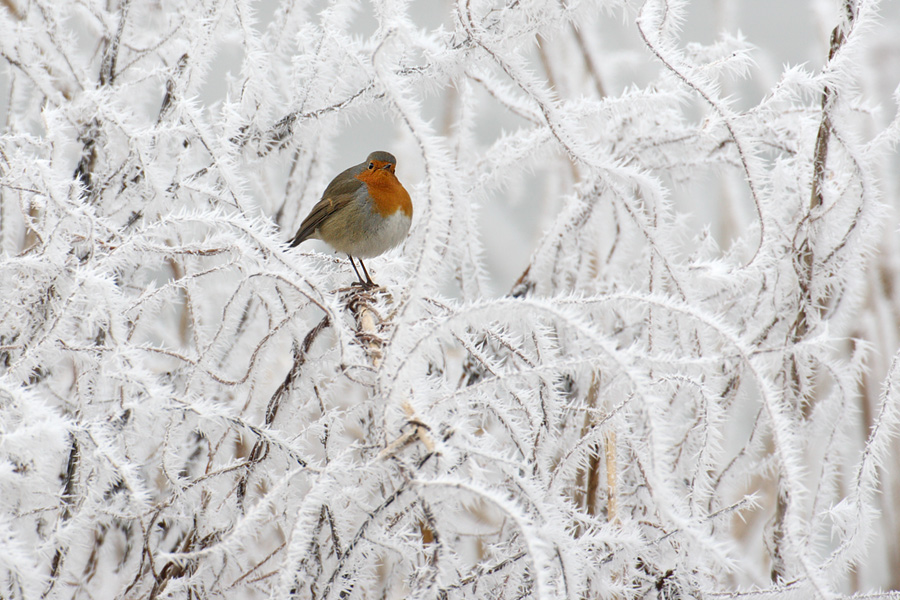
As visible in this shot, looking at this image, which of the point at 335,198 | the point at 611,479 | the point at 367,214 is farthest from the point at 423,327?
the point at 335,198

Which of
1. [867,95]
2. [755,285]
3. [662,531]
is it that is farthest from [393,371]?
[867,95]

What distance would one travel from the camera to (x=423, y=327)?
2.93ft

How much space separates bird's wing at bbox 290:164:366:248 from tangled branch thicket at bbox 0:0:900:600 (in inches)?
13.6

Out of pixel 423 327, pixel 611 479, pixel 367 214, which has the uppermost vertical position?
pixel 367 214

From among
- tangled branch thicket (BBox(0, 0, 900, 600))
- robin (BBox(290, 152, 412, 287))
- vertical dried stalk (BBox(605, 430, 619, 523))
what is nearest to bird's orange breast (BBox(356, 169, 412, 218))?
robin (BBox(290, 152, 412, 287))

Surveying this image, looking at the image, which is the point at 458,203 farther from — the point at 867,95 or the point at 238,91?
the point at 867,95

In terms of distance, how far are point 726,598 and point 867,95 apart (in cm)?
164

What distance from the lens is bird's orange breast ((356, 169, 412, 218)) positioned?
8.24ft

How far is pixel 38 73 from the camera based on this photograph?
1524 mm

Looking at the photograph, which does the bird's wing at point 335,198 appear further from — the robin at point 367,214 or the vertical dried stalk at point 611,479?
the vertical dried stalk at point 611,479

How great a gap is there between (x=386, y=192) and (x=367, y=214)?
0.10m

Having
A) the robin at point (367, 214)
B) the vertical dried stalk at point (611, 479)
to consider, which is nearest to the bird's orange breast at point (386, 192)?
the robin at point (367, 214)

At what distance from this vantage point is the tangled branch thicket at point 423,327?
82 centimetres

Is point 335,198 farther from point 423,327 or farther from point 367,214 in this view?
point 423,327
